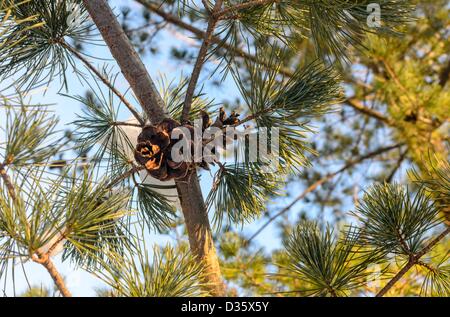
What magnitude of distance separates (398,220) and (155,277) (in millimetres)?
333

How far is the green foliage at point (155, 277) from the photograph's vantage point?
1.80 ft

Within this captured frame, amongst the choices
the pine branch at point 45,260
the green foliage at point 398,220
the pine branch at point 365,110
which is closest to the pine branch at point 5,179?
the pine branch at point 45,260

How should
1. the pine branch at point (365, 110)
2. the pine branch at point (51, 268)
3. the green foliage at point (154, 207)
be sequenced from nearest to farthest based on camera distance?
the pine branch at point (51, 268) < the green foliage at point (154, 207) < the pine branch at point (365, 110)

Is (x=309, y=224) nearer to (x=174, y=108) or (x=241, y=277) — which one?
(x=174, y=108)

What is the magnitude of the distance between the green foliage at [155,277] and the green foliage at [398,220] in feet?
0.88

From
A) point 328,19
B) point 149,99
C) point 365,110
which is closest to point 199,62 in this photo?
point 149,99

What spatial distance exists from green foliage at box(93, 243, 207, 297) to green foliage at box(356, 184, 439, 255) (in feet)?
0.88

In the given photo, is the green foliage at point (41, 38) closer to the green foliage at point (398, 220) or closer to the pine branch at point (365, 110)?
the green foliage at point (398, 220)

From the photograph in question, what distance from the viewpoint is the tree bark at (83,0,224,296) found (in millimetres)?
762

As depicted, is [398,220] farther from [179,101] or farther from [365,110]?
[365,110]

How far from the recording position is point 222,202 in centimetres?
81

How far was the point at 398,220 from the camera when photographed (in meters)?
0.72

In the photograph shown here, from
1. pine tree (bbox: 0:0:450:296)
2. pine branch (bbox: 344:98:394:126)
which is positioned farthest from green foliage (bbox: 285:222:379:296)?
pine branch (bbox: 344:98:394:126)

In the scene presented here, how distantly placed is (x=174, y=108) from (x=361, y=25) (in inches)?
12.6
